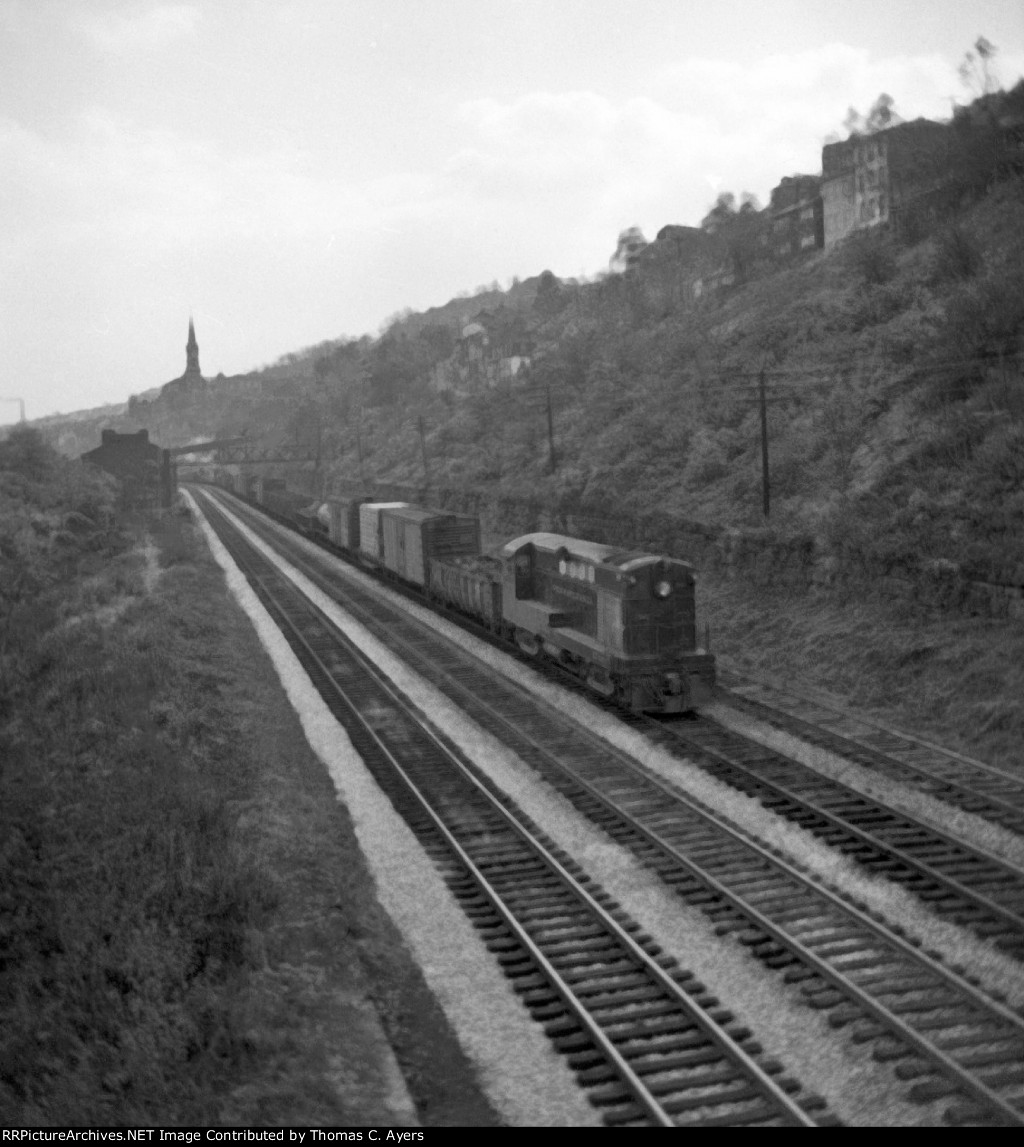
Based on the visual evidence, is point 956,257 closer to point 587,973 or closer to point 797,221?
point 797,221

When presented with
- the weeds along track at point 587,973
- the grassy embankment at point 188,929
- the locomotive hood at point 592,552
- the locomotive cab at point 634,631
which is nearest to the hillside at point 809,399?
the locomotive cab at point 634,631

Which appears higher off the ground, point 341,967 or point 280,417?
point 280,417

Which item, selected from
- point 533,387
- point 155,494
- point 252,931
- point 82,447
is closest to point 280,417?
point 82,447

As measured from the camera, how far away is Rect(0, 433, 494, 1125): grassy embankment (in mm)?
8016

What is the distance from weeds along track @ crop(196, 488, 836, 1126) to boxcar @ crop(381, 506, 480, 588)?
1512 cm

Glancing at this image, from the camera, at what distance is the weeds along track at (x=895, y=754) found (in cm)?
1375

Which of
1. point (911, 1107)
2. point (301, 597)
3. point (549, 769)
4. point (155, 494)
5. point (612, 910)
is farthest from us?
point (155, 494)

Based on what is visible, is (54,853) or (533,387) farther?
(533,387)

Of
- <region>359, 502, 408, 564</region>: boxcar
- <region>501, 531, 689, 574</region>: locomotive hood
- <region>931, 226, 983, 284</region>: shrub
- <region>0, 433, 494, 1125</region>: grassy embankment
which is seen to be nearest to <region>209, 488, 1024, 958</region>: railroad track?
<region>501, 531, 689, 574</region>: locomotive hood

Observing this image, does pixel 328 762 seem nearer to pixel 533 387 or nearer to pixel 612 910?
pixel 612 910

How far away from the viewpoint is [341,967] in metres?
9.95

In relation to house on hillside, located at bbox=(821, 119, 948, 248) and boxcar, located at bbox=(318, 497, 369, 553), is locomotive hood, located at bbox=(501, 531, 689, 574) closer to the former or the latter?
boxcar, located at bbox=(318, 497, 369, 553)

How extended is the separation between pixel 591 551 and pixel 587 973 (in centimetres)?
1286

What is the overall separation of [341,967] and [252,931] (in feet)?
3.38
